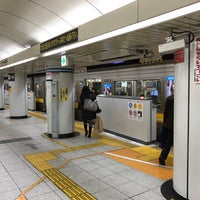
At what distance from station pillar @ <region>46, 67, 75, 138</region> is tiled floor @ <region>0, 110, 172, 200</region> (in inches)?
19.1

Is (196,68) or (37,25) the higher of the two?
(37,25)

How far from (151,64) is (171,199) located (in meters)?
6.16

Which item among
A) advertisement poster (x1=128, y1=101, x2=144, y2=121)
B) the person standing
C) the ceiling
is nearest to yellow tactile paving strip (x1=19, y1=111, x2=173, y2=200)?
the person standing

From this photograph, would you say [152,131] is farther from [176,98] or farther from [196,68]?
[196,68]

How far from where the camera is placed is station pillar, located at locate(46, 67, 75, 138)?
7715 mm

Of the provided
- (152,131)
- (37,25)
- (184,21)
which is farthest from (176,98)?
(37,25)

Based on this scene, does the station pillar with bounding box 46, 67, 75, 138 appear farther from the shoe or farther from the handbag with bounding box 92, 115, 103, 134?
the shoe

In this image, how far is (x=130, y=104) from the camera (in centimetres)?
741

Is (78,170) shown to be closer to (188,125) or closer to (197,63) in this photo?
(188,125)

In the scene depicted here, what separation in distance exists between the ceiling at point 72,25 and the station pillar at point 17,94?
380 centimetres

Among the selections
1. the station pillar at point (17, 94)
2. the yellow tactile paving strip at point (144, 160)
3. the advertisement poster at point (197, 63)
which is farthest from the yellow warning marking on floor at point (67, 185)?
the station pillar at point (17, 94)

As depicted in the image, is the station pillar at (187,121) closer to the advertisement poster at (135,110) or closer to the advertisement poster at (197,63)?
the advertisement poster at (197,63)

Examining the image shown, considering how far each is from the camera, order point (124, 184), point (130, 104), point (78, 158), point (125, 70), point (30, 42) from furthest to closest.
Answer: point (125, 70)
point (30, 42)
point (130, 104)
point (78, 158)
point (124, 184)

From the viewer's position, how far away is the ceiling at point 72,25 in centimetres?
387
